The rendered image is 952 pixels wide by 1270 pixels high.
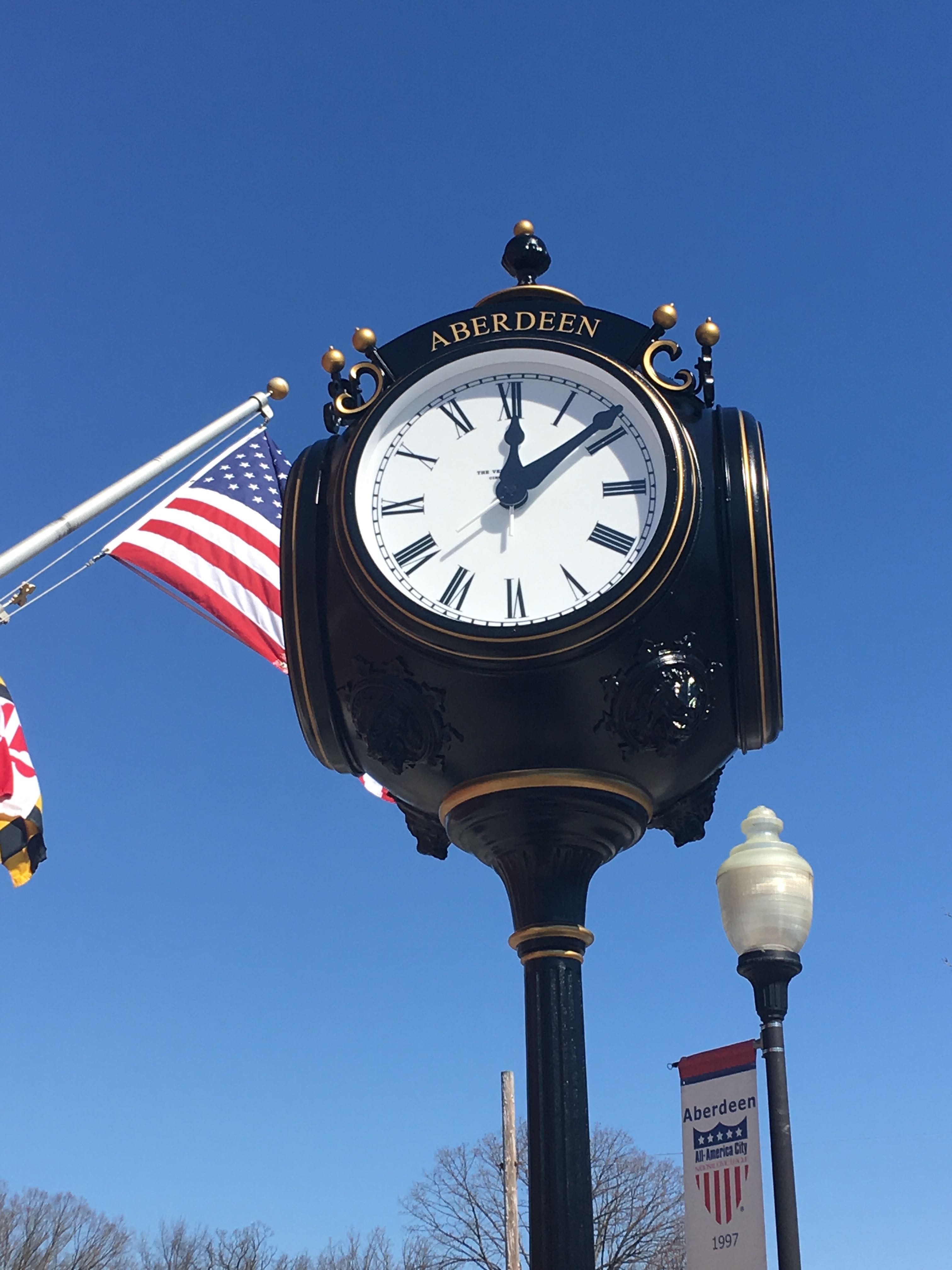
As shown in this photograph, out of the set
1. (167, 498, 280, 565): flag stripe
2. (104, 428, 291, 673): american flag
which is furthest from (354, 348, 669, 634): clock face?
(167, 498, 280, 565): flag stripe

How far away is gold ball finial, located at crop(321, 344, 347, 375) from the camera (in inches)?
Result: 154

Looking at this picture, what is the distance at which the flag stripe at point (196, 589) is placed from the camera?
11.4 m

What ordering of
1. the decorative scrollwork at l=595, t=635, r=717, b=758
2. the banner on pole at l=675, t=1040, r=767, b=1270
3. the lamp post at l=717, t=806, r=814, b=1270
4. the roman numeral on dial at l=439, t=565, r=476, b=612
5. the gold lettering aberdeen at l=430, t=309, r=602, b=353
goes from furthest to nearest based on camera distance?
the lamp post at l=717, t=806, r=814, b=1270 → the banner on pole at l=675, t=1040, r=767, b=1270 → the gold lettering aberdeen at l=430, t=309, r=602, b=353 → the roman numeral on dial at l=439, t=565, r=476, b=612 → the decorative scrollwork at l=595, t=635, r=717, b=758

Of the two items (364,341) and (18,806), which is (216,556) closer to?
(18,806)

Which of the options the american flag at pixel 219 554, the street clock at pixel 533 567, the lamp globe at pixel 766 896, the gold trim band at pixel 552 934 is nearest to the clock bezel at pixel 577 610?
the street clock at pixel 533 567

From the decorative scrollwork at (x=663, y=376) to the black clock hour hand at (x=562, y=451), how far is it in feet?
0.40

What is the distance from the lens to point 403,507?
3.70m

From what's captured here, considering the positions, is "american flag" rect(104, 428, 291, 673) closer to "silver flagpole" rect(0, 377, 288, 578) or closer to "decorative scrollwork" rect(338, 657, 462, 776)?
"silver flagpole" rect(0, 377, 288, 578)

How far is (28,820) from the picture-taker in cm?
934

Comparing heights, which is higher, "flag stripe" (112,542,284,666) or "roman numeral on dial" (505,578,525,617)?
"flag stripe" (112,542,284,666)

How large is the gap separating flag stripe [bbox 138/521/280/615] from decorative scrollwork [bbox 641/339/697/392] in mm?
7968

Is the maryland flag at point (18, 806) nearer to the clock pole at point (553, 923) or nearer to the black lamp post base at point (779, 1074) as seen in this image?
the black lamp post base at point (779, 1074)

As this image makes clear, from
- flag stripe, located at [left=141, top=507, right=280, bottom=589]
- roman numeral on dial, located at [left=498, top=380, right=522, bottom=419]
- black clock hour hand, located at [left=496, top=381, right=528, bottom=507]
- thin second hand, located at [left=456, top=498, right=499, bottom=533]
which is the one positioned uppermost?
flag stripe, located at [left=141, top=507, right=280, bottom=589]

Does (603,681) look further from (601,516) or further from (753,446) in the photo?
(753,446)
